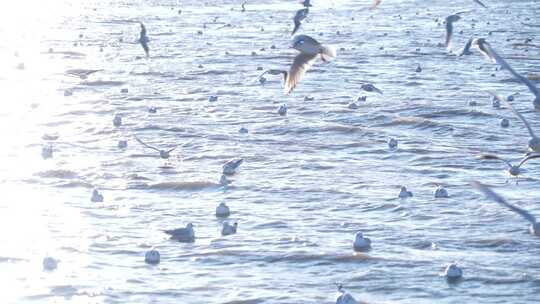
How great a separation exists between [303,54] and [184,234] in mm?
3216

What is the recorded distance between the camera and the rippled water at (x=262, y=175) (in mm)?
17031

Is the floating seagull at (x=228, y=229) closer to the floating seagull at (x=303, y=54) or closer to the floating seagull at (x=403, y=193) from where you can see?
the floating seagull at (x=303, y=54)

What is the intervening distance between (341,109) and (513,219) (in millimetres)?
11646

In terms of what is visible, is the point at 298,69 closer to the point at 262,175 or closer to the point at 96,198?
the point at 96,198

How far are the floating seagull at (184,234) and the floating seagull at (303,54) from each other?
8.84 feet

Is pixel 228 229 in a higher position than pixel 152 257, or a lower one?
higher

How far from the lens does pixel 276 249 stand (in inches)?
729

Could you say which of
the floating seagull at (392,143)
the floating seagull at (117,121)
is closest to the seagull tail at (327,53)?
the floating seagull at (392,143)

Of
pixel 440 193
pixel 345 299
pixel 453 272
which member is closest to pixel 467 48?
pixel 440 193

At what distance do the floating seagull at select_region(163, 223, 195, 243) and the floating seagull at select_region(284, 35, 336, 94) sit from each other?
8.84 feet

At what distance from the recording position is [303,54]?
1827 centimetres

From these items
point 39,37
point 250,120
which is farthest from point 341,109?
point 39,37

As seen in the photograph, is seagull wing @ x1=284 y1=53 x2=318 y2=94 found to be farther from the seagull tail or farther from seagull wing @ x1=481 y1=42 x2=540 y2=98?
seagull wing @ x1=481 y1=42 x2=540 y2=98

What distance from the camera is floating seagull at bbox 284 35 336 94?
57.8 feet
